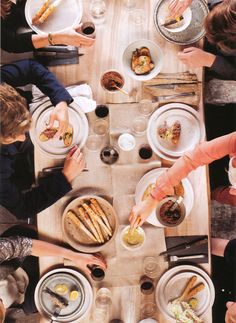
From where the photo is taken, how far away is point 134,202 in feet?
9.45

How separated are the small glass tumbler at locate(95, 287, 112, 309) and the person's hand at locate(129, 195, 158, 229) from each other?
1.30 ft

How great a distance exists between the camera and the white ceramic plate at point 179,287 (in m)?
2.90

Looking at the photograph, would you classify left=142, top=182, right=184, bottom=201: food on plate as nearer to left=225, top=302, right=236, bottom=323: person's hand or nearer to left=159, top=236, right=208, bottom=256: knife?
left=159, top=236, right=208, bottom=256: knife

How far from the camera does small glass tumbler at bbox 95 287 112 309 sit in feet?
9.41

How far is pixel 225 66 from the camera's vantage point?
301 cm

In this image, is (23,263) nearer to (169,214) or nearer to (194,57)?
(169,214)

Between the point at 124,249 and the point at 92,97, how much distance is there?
88cm

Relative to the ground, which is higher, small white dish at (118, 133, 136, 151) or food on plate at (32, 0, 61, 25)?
food on plate at (32, 0, 61, 25)

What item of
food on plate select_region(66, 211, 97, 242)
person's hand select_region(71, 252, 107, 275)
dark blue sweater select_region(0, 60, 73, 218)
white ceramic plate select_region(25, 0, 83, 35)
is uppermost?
white ceramic plate select_region(25, 0, 83, 35)

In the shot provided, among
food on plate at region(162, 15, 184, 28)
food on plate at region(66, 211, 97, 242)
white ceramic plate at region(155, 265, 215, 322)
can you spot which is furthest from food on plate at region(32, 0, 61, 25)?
white ceramic plate at region(155, 265, 215, 322)

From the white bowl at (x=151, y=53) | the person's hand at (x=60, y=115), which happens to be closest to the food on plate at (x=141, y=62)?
the white bowl at (x=151, y=53)

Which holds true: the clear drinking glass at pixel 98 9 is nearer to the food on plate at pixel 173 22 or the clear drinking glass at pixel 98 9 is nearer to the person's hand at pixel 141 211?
the food on plate at pixel 173 22

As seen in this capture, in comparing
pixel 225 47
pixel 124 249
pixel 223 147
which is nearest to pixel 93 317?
pixel 124 249

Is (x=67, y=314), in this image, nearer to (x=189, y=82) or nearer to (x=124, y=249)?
(x=124, y=249)
